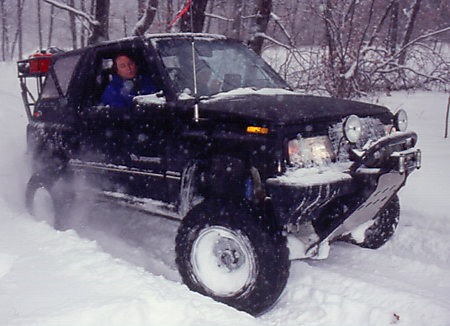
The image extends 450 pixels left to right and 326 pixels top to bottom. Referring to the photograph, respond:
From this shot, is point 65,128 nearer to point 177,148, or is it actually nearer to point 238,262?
point 177,148

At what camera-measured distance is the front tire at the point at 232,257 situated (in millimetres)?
3186

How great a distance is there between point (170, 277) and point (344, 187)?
180cm

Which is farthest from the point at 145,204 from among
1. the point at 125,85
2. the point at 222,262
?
the point at 125,85

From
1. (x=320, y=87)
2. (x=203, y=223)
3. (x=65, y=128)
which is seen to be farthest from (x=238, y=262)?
(x=320, y=87)

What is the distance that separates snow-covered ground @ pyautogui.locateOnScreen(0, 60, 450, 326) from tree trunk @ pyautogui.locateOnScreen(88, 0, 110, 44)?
18.0ft

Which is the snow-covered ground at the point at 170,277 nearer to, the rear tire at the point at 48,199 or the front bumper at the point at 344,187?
the rear tire at the point at 48,199

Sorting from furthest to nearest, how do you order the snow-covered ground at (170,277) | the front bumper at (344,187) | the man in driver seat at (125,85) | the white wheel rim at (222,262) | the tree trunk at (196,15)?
1. the tree trunk at (196,15)
2. the man in driver seat at (125,85)
3. the white wheel rim at (222,262)
4. the front bumper at (344,187)
5. the snow-covered ground at (170,277)

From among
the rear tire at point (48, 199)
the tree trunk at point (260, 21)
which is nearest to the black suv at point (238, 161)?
the rear tire at point (48, 199)

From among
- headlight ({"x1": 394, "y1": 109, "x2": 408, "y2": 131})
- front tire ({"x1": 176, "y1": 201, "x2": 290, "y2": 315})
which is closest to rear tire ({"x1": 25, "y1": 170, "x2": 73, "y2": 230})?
front tire ({"x1": 176, "y1": 201, "x2": 290, "y2": 315})

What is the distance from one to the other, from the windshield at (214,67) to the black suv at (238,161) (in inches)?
0.5

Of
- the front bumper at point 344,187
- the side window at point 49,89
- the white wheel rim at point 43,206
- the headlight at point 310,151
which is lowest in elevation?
the white wheel rim at point 43,206

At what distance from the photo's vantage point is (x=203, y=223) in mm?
3426

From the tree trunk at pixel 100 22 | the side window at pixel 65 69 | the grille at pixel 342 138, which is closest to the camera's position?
the grille at pixel 342 138

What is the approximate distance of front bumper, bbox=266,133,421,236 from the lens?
303 centimetres
